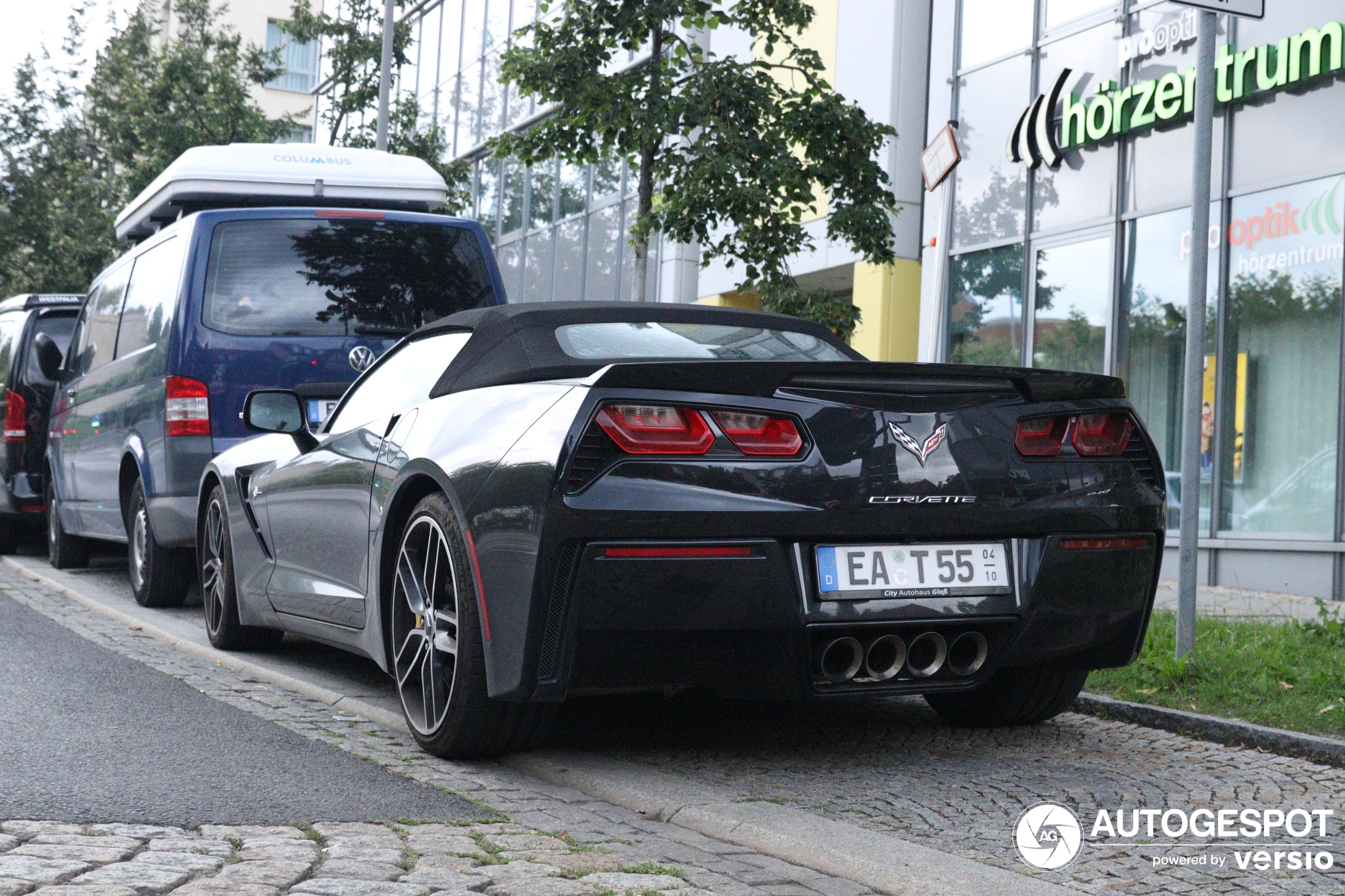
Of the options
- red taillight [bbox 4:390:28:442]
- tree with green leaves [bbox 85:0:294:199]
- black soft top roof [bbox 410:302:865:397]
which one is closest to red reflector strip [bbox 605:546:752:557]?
black soft top roof [bbox 410:302:865:397]

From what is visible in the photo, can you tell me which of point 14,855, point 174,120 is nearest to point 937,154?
point 14,855

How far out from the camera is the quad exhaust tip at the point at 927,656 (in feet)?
14.2

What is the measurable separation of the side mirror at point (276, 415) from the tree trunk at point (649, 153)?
14.6ft

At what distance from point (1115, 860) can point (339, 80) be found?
2199 cm

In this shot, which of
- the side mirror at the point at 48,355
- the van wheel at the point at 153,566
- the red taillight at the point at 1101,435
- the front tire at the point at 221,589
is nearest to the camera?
the red taillight at the point at 1101,435

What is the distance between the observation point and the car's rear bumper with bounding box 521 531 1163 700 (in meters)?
4.03

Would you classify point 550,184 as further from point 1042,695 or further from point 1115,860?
point 1115,860

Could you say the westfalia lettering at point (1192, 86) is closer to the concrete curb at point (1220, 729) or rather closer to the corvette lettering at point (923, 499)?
the concrete curb at point (1220, 729)

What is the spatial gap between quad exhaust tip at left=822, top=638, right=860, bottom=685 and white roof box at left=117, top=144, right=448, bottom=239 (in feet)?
22.6

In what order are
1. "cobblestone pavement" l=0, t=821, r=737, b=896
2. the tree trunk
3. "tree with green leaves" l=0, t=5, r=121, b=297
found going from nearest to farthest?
"cobblestone pavement" l=0, t=821, r=737, b=896 → the tree trunk → "tree with green leaves" l=0, t=5, r=121, b=297

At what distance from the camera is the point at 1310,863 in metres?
3.50

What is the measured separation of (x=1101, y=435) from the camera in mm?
4566

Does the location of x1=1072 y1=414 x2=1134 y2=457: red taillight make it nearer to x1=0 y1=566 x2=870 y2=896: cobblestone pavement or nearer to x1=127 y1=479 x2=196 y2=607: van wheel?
x1=0 y1=566 x2=870 y2=896: cobblestone pavement

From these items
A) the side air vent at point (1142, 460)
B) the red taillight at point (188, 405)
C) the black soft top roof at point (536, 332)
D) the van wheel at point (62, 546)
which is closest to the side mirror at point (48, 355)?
the van wheel at point (62, 546)
